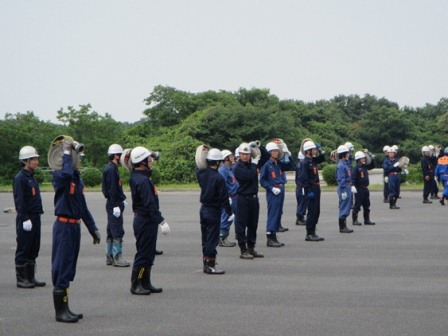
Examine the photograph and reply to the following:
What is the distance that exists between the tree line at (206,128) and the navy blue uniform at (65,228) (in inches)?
1358

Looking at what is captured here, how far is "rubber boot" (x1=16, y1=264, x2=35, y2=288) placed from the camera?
10312mm

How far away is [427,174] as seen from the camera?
25.3 meters

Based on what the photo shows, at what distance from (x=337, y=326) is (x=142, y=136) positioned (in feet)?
150

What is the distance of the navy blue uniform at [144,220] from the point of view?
31.4 ft

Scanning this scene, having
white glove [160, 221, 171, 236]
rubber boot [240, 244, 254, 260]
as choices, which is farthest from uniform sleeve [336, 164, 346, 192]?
white glove [160, 221, 171, 236]

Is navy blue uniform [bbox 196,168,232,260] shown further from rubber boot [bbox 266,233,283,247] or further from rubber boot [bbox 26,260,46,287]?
rubber boot [bbox 266,233,283,247]

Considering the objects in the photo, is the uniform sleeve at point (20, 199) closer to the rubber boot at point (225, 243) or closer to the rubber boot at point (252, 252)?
the rubber boot at point (252, 252)

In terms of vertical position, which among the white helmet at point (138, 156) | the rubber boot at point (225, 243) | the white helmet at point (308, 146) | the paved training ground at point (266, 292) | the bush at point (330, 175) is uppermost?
the white helmet at point (308, 146)

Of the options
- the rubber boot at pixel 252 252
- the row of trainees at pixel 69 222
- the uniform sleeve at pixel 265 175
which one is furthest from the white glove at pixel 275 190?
the row of trainees at pixel 69 222

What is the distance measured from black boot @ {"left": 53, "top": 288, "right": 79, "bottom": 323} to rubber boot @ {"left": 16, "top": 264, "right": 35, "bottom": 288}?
2.37 metres

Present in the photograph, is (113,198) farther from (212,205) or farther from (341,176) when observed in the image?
(341,176)

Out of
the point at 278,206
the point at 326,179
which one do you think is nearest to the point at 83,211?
the point at 278,206

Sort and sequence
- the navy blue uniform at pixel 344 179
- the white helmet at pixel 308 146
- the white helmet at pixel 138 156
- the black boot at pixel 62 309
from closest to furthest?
the black boot at pixel 62 309, the white helmet at pixel 138 156, the white helmet at pixel 308 146, the navy blue uniform at pixel 344 179

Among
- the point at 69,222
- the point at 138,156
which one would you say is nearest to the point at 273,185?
the point at 138,156
